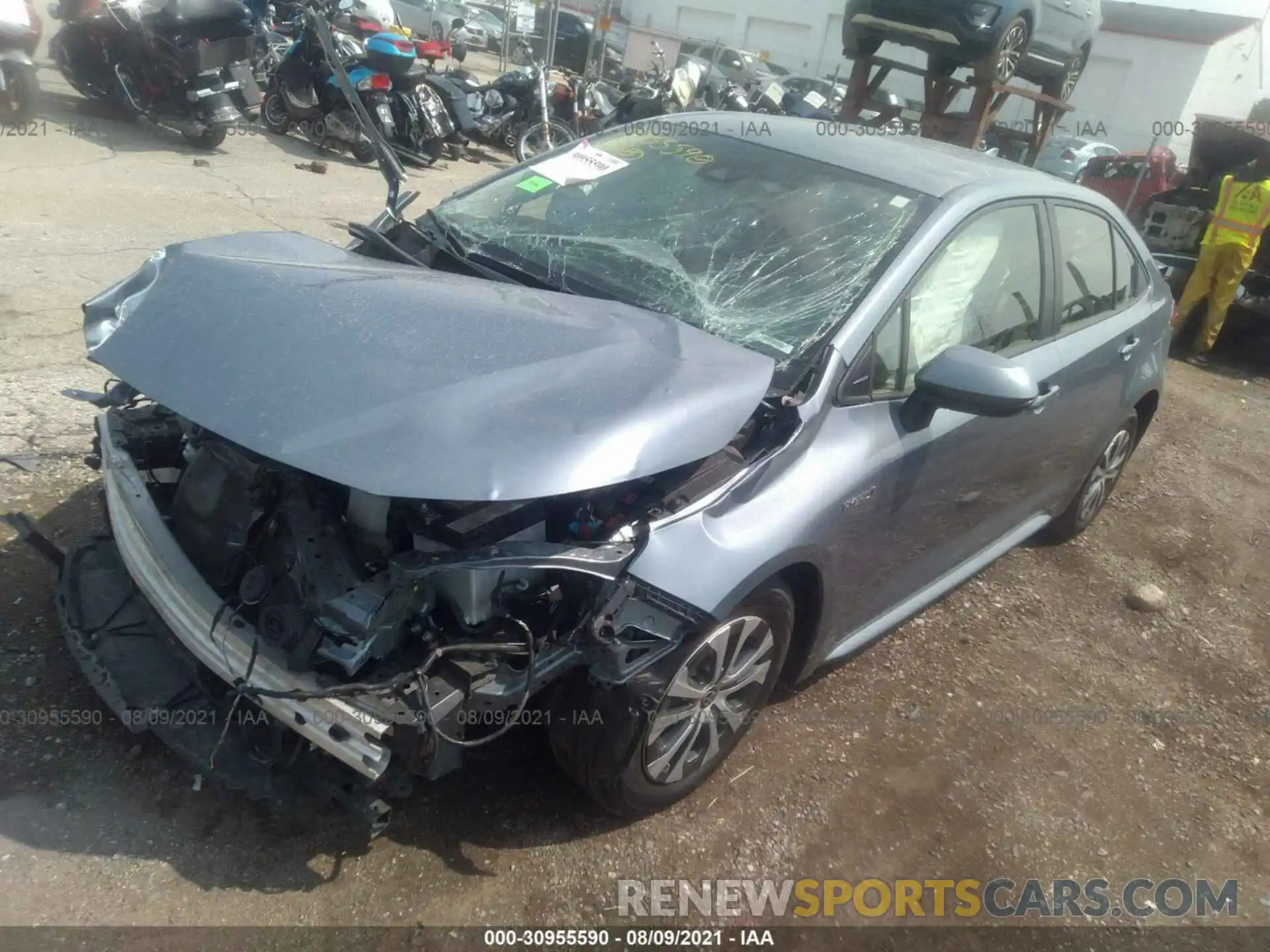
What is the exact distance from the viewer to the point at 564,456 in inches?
83.7

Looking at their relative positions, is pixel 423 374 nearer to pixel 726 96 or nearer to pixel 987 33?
pixel 987 33

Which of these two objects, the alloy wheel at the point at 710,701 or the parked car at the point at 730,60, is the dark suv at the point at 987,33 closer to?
the alloy wheel at the point at 710,701

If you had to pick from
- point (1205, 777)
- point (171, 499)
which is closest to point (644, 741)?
point (171, 499)

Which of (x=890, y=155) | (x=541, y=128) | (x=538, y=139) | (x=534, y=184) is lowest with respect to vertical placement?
(x=538, y=139)

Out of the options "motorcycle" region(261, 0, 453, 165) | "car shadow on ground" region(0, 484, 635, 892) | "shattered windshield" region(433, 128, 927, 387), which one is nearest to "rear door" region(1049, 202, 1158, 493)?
"shattered windshield" region(433, 128, 927, 387)

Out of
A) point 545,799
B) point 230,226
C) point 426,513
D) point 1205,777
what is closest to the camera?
point 426,513

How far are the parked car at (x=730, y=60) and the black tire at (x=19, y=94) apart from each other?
666 inches

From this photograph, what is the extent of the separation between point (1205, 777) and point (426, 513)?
294cm

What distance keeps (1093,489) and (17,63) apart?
9.25 meters

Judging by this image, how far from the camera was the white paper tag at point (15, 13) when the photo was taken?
8.36 m

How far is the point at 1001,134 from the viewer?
10289mm

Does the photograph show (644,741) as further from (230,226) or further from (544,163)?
(230,226)

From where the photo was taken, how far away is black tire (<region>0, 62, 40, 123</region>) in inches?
329

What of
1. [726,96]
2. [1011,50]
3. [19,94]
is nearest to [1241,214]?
[1011,50]
